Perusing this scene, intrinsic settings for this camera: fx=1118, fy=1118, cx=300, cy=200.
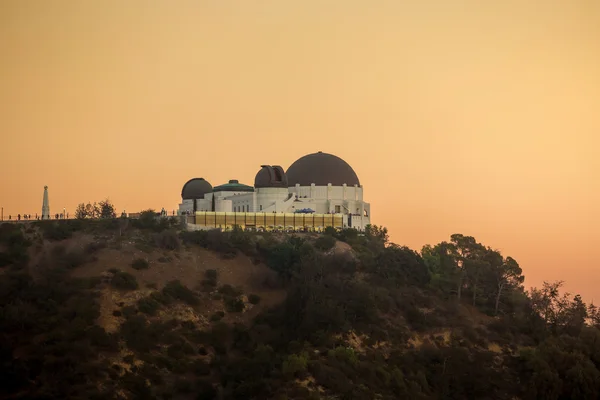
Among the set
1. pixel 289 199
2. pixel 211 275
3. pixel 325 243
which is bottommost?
pixel 211 275

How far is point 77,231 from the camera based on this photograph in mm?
114062

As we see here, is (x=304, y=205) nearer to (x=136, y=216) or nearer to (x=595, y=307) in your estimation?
(x=136, y=216)

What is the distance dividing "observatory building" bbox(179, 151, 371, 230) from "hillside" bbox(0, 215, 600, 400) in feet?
11.2

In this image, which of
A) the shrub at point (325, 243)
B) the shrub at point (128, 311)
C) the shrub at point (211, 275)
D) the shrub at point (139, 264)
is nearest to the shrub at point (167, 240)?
the shrub at point (139, 264)

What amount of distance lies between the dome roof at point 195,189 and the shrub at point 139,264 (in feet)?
62.7

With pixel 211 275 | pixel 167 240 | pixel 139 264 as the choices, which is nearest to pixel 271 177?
pixel 167 240

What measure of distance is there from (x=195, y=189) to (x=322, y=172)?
47.9 feet

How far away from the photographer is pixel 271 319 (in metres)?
105

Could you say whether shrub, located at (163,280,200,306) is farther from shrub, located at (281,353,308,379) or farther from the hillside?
shrub, located at (281,353,308,379)

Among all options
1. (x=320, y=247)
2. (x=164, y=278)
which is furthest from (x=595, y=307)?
(x=164, y=278)

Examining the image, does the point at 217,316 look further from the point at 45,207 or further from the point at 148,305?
the point at 45,207

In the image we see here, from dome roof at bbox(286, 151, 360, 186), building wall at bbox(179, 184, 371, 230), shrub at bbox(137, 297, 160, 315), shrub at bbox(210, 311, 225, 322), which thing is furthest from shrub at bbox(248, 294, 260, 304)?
dome roof at bbox(286, 151, 360, 186)

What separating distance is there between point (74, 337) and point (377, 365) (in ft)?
85.4

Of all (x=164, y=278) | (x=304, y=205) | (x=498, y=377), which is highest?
(x=304, y=205)
